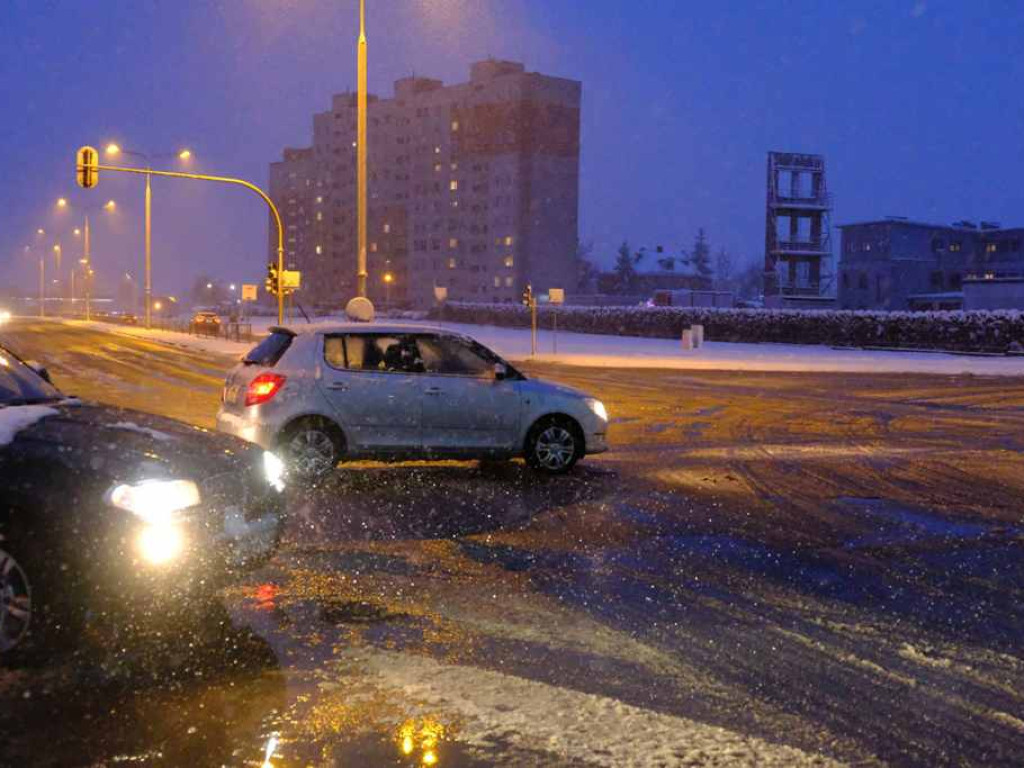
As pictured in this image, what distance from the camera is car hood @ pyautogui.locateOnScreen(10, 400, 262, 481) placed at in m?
5.64

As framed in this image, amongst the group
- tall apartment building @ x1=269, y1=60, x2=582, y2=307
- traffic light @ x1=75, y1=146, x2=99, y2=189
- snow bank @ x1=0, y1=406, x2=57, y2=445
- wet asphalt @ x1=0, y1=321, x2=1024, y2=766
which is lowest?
wet asphalt @ x1=0, y1=321, x2=1024, y2=766

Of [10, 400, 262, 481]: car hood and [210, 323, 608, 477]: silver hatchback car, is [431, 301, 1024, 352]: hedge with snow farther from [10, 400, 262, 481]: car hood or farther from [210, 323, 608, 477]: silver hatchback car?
[10, 400, 262, 481]: car hood

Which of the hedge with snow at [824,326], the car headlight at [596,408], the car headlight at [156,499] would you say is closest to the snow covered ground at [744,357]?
the hedge with snow at [824,326]

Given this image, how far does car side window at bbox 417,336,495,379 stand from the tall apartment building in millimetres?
124337

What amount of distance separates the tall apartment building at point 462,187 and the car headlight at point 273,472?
129 m

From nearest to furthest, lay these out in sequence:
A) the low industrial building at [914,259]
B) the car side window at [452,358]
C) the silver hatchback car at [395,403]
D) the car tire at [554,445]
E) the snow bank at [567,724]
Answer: the snow bank at [567,724] < the silver hatchback car at [395,403] < the car side window at [452,358] < the car tire at [554,445] < the low industrial building at [914,259]

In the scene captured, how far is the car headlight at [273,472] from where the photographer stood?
657 cm

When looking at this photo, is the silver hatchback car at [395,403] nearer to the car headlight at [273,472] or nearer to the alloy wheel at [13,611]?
the car headlight at [273,472]

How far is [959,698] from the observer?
518cm

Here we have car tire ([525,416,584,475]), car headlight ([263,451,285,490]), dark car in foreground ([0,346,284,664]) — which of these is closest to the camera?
dark car in foreground ([0,346,284,664])

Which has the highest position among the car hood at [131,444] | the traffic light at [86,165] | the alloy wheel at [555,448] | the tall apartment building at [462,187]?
the tall apartment building at [462,187]

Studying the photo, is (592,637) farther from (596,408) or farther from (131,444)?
(596,408)

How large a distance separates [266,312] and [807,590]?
13016 centimetres

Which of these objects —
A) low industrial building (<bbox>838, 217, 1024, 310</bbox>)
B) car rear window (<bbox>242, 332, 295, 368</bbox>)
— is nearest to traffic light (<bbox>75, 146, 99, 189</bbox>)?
car rear window (<bbox>242, 332, 295, 368</bbox>)
